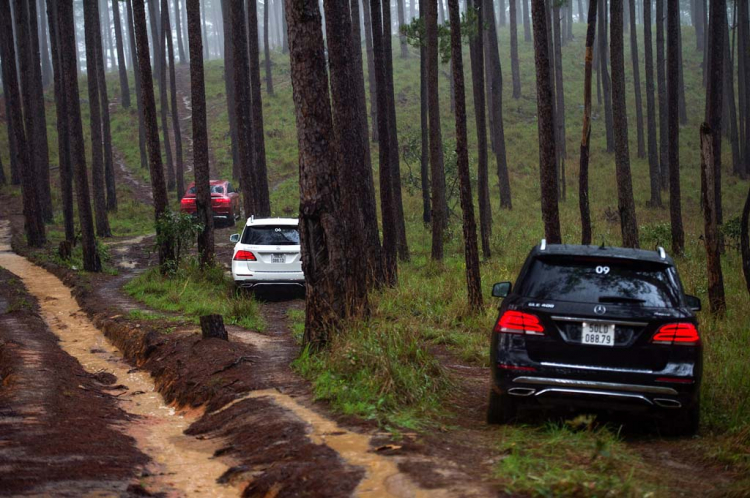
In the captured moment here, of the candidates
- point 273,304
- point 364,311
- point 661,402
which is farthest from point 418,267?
point 661,402

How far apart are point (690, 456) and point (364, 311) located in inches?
183

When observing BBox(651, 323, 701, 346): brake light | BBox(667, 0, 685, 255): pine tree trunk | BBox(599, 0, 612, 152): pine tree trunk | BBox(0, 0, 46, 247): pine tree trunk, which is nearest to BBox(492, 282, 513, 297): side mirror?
BBox(651, 323, 701, 346): brake light

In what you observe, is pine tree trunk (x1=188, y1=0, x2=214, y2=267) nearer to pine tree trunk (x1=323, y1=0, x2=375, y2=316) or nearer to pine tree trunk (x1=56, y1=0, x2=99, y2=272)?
pine tree trunk (x1=56, y1=0, x2=99, y2=272)

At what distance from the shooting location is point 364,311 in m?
9.91

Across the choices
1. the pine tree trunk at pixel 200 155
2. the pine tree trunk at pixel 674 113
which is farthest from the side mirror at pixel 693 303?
the pine tree trunk at pixel 674 113

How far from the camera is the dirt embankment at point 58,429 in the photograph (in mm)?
5764

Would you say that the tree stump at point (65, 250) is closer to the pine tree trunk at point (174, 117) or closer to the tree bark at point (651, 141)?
the pine tree trunk at point (174, 117)

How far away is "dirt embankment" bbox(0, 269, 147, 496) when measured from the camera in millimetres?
5764

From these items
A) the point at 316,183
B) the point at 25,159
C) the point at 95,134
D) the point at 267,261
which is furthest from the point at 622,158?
the point at 95,134

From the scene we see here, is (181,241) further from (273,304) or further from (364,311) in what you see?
(364,311)

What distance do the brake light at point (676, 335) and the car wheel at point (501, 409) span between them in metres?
1.28

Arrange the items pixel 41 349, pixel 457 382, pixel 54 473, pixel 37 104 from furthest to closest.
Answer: pixel 37 104
pixel 41 349
pixel 457 382
pixel 54 473

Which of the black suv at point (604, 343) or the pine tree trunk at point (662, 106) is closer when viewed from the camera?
the black suv at point (604, 343)

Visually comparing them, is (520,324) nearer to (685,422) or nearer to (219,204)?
(685,422)
